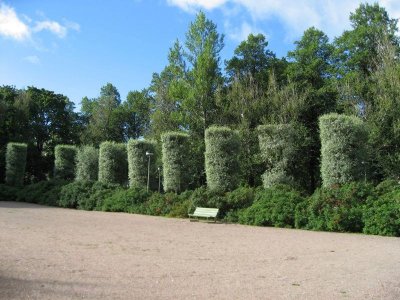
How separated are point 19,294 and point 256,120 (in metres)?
27.6

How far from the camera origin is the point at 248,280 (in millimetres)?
7223

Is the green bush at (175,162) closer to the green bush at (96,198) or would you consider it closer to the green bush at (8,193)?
the green bush at (96,198)

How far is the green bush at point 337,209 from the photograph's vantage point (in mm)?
15148

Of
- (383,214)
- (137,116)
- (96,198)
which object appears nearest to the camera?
(383,214)

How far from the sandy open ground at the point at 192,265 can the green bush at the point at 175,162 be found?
409 inches

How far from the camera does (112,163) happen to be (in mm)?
28500

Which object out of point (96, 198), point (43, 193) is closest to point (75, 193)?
point (96, 198)

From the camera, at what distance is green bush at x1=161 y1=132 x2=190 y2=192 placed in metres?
24.7

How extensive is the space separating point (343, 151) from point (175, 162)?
974 centimetres

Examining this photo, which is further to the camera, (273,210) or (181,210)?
(181,210)

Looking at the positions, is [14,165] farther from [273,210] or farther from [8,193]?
[273,210]

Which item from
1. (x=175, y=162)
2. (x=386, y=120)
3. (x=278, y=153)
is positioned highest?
(x=386, y=120)

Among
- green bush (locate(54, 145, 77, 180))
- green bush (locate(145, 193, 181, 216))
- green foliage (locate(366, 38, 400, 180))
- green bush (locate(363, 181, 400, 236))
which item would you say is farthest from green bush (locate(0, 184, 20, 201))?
green bush (locate(363, 181, 400, 236))

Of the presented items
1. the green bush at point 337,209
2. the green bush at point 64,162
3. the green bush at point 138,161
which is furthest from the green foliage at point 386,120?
the green bush at point 64,162
